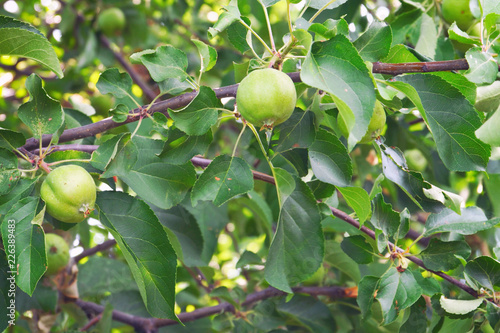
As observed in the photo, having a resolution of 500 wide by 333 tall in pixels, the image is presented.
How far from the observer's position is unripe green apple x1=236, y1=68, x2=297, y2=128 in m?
0.98

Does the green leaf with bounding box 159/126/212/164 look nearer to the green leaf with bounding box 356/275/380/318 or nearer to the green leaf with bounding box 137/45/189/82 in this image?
the green leaf with bounding box 137/45/189/82

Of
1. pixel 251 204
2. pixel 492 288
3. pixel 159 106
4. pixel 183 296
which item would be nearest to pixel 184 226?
pixel 251 204

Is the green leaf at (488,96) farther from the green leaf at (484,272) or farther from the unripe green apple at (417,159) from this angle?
the unripe green apple at (417,159)

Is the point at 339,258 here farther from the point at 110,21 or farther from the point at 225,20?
the point at 110,21

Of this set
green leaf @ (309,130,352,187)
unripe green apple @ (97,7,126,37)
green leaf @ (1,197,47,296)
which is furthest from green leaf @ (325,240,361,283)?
unripe green apple @ (97,7,126,37)

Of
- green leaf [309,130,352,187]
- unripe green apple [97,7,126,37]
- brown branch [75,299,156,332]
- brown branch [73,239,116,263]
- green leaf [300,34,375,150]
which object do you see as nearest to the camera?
green leaf [300,34,375,150]

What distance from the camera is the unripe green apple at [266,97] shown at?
983 millimetres

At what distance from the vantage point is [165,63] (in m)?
1.12

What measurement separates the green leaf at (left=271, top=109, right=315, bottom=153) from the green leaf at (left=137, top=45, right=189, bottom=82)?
278 mm

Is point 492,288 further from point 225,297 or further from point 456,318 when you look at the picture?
point 225,297

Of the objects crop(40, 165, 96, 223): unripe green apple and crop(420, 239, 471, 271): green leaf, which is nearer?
crop(40, 165, 96, 223): unripe green apple

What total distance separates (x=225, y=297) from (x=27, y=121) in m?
0.97

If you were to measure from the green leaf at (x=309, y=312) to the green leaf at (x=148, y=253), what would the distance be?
76 centimetres

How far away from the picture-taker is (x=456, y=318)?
134cm
